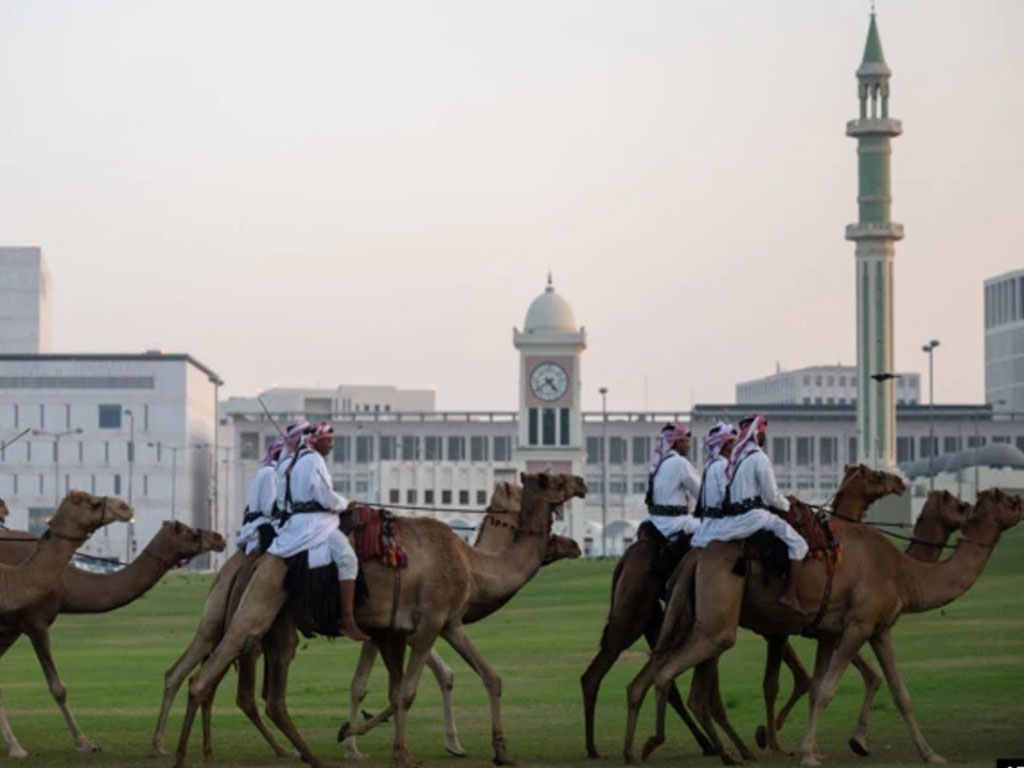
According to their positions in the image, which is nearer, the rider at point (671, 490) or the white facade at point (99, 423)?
the rider at point (671, 490)

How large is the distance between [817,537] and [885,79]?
139790 mm

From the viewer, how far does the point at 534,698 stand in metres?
33.2

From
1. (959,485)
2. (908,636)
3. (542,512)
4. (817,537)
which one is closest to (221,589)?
(542,512)

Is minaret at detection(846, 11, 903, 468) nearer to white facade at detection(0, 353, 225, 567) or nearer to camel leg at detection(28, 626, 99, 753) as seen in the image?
white facade at detection(0, 353, 225, 567)

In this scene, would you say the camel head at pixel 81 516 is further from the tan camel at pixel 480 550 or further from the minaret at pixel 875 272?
the minaret at pixel 875 272

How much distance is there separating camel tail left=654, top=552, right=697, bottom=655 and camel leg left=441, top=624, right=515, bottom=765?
1429 millimetres

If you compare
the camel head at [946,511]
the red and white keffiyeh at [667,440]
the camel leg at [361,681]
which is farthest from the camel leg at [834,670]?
the camel leg at [361,681]

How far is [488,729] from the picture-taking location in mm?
28203

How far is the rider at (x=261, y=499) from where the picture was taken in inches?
1019

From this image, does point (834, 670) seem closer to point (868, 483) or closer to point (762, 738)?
point (762, 738)

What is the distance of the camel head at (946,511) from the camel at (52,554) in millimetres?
7239

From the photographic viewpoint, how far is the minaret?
154625 mm

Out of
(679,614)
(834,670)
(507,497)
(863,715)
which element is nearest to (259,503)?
(507,497)

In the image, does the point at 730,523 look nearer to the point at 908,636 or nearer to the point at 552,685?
the point at 552,685
